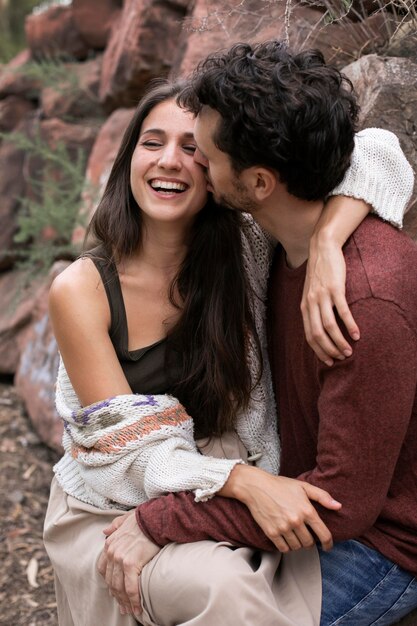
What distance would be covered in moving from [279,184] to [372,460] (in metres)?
0.71

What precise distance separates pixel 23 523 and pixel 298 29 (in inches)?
98.2

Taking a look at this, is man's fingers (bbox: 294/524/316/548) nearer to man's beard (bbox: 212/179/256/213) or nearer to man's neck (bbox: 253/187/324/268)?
man's neck (bbox: 253/187/324/268)

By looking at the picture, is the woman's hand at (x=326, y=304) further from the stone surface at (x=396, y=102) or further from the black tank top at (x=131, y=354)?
the stone surface at (x=396, y=102)

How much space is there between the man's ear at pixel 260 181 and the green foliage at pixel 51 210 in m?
2.95

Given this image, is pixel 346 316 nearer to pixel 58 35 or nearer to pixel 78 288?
pixel 78 288

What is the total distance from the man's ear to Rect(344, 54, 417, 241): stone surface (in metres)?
0.75

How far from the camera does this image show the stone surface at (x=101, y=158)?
4.85 m

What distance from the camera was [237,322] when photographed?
2.38m

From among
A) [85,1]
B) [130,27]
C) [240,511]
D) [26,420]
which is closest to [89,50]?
[85,1]

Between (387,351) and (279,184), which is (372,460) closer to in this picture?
(387,351)

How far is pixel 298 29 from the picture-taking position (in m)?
3.32

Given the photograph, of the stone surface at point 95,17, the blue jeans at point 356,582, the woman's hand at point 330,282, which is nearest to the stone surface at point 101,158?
the stone surface at point 95,17

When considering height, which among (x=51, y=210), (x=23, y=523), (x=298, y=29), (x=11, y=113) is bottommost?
(x=23, y=523)

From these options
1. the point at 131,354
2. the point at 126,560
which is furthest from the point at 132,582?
the point at 131,354
